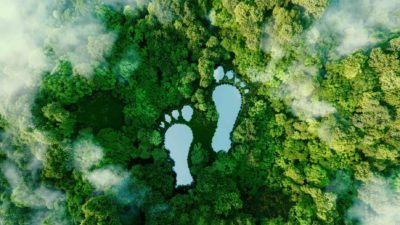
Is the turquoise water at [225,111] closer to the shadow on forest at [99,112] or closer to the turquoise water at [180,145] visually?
the turquoise water at [180,145]

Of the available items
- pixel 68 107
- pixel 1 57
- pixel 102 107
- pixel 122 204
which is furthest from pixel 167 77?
pixel 1 57

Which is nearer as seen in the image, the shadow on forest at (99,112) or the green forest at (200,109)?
the green forest at (200,109)

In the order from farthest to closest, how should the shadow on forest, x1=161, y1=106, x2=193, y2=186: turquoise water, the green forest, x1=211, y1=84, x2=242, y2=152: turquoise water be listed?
x1=161, y1=106, x2=193, y2=186: turquoise water → x1=211, y1=84, x2=242, y2=152: turquoise water → the shadow on forest → the green forest

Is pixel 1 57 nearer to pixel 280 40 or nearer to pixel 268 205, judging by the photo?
pixel 280 40

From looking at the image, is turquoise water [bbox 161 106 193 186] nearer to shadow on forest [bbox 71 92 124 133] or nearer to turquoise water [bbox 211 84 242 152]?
turquoise water [bbox 211 84 242 152]

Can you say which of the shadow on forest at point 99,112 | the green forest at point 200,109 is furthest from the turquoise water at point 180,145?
the shadow on forest at point 99,112

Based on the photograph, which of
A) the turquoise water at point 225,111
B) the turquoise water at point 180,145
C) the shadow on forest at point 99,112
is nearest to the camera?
the shadow on forest at point 99,112

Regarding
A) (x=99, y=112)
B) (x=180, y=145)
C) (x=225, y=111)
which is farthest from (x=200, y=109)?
(x=99, y=112)

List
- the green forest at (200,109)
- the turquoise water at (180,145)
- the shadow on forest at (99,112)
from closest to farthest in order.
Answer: the green forest at (200,109)
the shadow on forest at (99,112)
the turquoise water at (180,145)

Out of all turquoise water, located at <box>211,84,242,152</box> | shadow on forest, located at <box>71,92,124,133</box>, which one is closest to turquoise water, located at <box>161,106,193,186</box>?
turquoise water, located at <box>211,84,242,152</box>

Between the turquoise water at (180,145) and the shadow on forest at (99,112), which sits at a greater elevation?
the shadow on forest at (99,112)

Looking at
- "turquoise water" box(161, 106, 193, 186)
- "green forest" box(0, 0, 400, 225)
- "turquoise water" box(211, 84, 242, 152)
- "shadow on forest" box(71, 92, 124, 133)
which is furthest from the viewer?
"turquoise water" box(161, 106, 193, 186)
